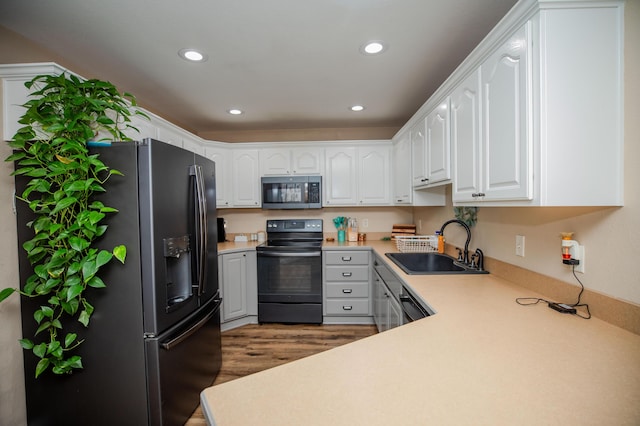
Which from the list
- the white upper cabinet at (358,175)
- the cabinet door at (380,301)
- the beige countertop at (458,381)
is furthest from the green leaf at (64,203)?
the white upper cabinet at (358,175)

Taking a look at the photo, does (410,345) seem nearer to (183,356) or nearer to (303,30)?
(183,356)

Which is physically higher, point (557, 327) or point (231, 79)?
point (231, 79)

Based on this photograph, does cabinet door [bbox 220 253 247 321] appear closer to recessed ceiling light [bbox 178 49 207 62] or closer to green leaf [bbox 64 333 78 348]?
green leaf [bbox 64 333 78 348]

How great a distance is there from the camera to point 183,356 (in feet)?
5.19

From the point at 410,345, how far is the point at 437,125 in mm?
1595

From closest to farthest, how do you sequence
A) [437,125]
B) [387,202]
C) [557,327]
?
[557,327] → [437,125] → [387,202]

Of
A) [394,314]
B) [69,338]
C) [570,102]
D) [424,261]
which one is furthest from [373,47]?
[69,338]

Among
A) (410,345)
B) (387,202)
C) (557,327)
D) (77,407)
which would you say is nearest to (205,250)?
(77,407)

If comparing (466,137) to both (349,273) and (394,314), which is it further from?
(349,273)

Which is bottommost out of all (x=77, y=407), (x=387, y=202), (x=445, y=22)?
(x=77, y=407)

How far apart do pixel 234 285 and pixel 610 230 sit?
292 centimetres

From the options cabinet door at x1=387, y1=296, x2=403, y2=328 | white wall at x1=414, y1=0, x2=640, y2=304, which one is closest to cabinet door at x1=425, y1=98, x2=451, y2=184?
white wall at x1=414, y1=0, x2=640, y2=304

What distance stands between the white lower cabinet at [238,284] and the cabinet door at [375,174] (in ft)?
5.30

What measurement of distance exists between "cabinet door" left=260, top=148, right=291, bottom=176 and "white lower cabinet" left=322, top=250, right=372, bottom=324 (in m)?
1.21
